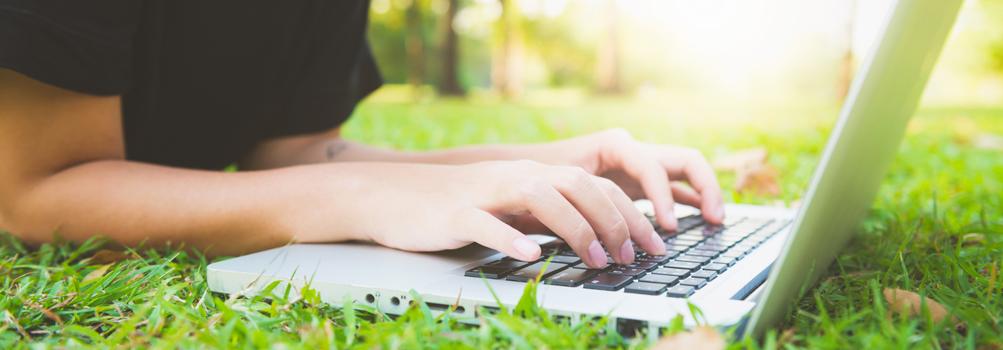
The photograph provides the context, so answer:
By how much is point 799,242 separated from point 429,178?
0.63 meters

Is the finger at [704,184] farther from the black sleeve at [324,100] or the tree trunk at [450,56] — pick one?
the tree trunk at [450,56]

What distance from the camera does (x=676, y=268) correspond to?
3.81ft

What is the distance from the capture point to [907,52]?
104 cm

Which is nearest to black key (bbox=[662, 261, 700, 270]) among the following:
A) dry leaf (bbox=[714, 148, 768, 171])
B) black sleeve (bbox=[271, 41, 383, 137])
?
black sleeve (bbox=[271, 41, 383, 137])

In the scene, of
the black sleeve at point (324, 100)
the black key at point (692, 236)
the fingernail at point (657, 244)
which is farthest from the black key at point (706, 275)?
the black sleeve at point (324, 100)

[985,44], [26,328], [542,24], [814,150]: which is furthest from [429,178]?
[542,24]

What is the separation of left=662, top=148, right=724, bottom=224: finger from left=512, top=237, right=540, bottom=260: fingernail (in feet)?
2.20

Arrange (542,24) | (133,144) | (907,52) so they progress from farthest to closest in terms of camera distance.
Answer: (542,24) → (133,144) → (907,52)

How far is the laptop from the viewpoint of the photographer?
0.87m

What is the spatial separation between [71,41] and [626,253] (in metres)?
0.97

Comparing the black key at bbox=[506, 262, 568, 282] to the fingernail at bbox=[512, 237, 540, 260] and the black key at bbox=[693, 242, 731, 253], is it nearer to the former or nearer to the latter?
the fingernail at bbox=[512, 237, 540, 260]

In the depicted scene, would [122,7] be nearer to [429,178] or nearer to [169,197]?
[169,197]

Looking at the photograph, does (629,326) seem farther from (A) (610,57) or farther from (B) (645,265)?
(A) (610,57)

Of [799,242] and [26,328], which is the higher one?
[799,242]
